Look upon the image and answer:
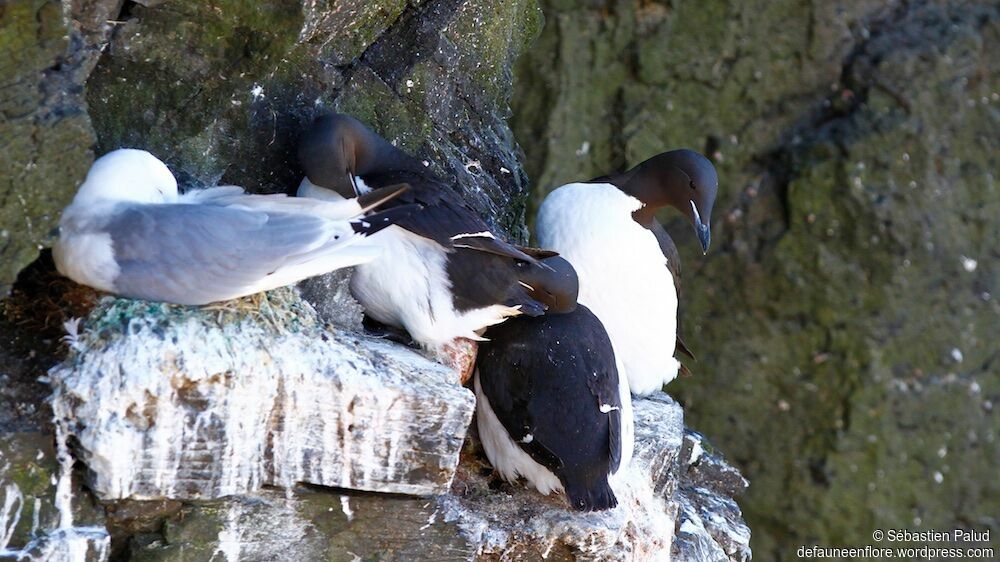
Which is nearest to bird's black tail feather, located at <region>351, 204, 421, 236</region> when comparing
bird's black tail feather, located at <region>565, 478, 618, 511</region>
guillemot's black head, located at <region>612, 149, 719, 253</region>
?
bird's black tail feather, located at <region>565, 478, 618, 511</region>

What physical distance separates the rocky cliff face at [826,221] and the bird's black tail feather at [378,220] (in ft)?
11.4

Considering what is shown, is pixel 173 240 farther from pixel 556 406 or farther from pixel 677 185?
pixel 677 185

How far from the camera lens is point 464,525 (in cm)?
433

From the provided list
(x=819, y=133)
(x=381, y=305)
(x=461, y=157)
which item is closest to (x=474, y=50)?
(x=461, y=157)

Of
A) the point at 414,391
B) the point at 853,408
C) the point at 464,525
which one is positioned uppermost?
the point at 414,391

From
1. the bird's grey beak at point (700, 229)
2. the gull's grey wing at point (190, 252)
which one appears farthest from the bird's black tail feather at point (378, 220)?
the bird's grey beak at point (700, 229)

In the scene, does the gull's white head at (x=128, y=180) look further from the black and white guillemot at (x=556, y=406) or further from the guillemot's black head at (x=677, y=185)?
the guillemot's black head at (x=677, y=185)

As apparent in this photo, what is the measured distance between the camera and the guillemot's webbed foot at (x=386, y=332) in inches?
180

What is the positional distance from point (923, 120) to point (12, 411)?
5856mm

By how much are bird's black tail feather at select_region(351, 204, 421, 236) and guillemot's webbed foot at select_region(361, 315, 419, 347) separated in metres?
0.46

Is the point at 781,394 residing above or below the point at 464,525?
below

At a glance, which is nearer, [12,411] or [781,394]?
[12,411]

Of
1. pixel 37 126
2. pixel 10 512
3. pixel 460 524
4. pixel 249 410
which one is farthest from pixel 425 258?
pixel 10 512

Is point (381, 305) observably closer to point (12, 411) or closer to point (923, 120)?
point (12, 411)
